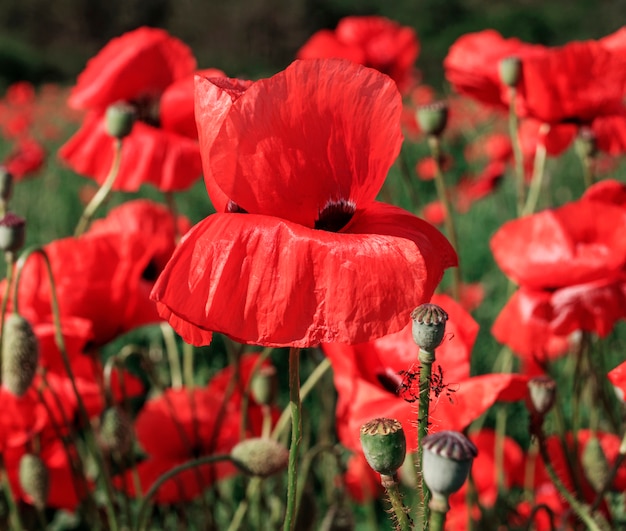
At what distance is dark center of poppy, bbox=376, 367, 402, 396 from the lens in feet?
2.59

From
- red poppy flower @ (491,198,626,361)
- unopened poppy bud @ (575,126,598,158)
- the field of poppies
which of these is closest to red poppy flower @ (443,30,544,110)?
the field of poppies

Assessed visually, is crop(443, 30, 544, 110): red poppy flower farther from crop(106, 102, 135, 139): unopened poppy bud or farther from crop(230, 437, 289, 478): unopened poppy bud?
crop(230, 437, 289, 478): unopened poppy bud

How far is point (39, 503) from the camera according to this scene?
88 centimetres

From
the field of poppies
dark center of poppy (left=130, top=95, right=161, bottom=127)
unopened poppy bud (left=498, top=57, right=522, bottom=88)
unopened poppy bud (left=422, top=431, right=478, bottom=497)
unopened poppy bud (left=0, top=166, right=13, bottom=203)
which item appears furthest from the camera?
dark center of poppy (left=130, top=95, right=161, bottom=127)

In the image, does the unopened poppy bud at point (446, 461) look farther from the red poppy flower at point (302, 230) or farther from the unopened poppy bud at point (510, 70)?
the unopened poppy bud at point (510, 70)

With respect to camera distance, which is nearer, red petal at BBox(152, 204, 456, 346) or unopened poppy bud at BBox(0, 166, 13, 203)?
red petal at BBox(152, 204, 456, 346)

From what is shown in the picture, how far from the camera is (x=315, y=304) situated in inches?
19.1

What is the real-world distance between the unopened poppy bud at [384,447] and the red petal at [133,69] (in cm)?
91

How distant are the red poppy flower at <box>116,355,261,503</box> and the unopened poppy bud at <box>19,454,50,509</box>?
0.68ft

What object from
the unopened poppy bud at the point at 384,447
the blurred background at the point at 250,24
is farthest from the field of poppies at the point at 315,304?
the blurred background at the point at 250,24

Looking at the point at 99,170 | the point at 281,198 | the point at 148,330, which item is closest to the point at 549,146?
the point at 99,170

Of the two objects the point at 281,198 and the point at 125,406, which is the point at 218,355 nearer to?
the point at 125,406

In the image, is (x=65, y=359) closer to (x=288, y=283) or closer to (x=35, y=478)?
(x=35, y=478)

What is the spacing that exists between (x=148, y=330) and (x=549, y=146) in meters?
1.42
